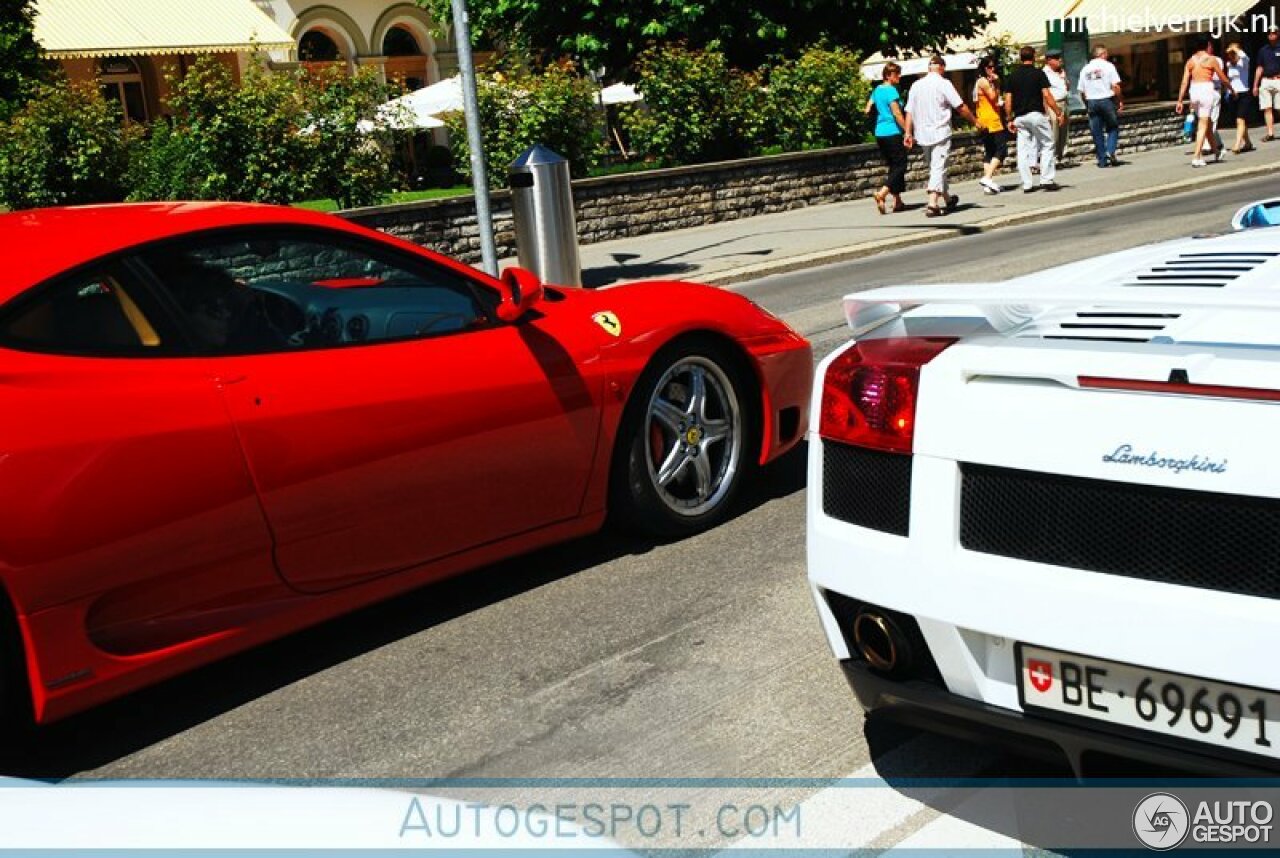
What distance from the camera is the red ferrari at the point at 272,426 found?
150 inches

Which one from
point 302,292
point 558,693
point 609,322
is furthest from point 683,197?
point 558,693

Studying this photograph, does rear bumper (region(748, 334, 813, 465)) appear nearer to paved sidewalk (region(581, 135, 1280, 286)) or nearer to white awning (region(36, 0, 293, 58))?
paved sidewalk (region(581, 135, 1280, 286))

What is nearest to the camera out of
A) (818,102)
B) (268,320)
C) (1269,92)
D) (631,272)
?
(268,320)

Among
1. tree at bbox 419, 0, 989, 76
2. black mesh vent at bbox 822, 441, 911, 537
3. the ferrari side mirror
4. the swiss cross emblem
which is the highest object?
tree at bbox 419, 0, 989, 76

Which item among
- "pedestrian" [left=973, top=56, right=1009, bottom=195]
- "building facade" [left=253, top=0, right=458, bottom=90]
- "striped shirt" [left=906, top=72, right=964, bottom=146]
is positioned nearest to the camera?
"striped shirt" [left=906, top=72, right=964, bottom=146]

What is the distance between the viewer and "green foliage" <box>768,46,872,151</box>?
907 inches

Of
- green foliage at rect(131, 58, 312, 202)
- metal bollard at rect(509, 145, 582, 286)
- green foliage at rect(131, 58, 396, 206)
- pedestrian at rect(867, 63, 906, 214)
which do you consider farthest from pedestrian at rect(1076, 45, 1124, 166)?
metal bollard at rect(509, 145, 582, 286)

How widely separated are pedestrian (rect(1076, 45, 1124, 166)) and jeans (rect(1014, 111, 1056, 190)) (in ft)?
8.84

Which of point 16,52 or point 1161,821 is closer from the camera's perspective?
point 1161,821

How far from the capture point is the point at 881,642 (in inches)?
123

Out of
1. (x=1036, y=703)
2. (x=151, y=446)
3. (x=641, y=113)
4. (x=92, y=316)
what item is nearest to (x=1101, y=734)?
(x=1036, y=703)

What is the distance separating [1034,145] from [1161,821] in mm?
18626

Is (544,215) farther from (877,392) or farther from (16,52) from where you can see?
(16,52)

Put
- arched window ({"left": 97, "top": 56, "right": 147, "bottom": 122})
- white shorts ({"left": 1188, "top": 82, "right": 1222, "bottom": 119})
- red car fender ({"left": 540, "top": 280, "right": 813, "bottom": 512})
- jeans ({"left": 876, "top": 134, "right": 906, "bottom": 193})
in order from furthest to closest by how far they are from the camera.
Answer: arched window ({"left": 97, "top": 56, "right": 147, "bottom": 122}) < white shorts ({"left": 1188, "top": 82, "right": 1222, "bottom": 119}) < jeans ({"left": 876, "top": 134, "right": 906, "bottom": 193}) < red car fender ({"left": 540, "top": 280, "right": 813, "bottom": 512})
